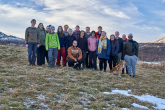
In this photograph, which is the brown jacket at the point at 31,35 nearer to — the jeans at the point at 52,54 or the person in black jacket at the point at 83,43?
the jeans at the point at 52,54

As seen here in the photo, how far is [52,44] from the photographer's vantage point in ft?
22.7

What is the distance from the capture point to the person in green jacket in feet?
22.7

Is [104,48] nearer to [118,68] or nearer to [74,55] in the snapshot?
[118,68]

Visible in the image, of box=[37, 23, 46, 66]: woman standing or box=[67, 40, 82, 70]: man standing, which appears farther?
box=[37, 23, 46, 66]: woman standing

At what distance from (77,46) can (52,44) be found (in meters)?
1.26

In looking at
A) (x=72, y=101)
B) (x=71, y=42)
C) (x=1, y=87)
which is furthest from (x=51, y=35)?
(x=72, y=101)

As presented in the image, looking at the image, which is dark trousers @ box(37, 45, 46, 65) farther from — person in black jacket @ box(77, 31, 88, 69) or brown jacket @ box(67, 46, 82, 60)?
person in black jacket @ box(77, 31, 88, 69)

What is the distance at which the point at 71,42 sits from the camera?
7.46 metres

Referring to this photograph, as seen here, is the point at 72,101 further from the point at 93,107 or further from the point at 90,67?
the point at 90,67

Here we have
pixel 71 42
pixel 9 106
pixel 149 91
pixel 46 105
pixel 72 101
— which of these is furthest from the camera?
pixel 71 42

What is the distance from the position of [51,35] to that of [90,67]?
261 centimetres

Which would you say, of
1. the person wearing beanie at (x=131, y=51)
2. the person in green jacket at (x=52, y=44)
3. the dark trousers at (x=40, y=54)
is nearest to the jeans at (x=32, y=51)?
the dark trousers at (x=40, y=54)

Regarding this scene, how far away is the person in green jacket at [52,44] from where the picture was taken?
273 inches

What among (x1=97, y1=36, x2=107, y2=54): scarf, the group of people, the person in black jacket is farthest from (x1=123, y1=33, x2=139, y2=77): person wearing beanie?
the person in black jacket
